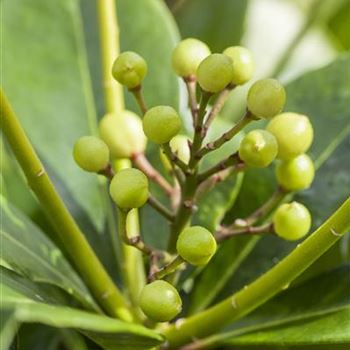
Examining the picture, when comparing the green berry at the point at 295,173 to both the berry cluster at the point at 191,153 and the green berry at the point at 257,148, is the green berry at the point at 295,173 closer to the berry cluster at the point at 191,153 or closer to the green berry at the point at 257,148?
the berry cluster at the point at 191,153

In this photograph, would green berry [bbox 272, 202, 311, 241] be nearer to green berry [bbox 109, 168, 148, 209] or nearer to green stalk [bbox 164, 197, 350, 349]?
green stalk [bbox 164, 197, 350, 349]

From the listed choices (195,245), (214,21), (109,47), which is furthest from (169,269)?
(214,21)

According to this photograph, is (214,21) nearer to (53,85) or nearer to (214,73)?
(53,85)

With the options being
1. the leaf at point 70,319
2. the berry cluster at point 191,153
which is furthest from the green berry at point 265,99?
the leaf at point 70,319

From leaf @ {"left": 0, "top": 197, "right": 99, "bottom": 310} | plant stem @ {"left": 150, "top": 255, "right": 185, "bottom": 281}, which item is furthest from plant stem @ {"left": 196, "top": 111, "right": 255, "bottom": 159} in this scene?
leaf @ {"left": 0, "top": 197, "right": 99, "bottom": 310}

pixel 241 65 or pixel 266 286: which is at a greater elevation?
pixel 241 65
